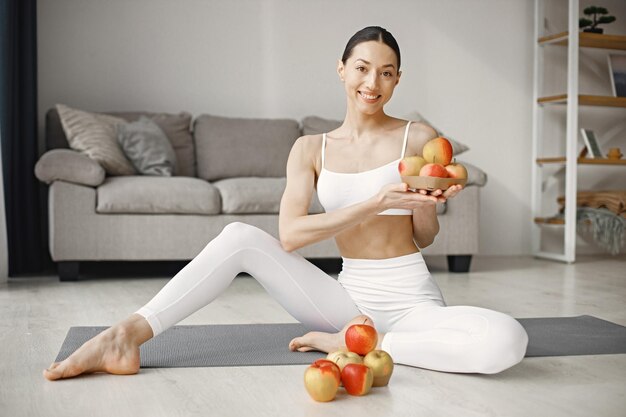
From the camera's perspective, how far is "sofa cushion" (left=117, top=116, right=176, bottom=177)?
14.5 ft

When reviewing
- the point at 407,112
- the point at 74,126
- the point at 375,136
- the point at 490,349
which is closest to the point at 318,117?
the point at 407,112

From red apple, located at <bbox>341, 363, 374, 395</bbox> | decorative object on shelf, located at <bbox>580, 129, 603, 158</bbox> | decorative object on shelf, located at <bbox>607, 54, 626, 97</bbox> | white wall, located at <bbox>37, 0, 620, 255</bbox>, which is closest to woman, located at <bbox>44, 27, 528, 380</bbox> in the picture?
red apple, located at <bbox>341, 363, 374, 395</bbox>

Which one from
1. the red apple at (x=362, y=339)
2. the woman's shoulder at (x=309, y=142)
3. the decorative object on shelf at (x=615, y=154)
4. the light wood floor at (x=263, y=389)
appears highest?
the decorative object on shelf at (x=615, y=154)

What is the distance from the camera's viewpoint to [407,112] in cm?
566

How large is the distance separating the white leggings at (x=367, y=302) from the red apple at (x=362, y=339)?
4.8 inches

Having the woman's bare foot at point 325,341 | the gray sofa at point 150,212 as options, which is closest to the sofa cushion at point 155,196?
the gray sofa at point 150,212

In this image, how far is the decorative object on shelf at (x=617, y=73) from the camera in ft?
19.0

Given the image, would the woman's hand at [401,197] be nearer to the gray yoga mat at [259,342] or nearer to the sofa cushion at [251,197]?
the gray yoga mat at [259,342]

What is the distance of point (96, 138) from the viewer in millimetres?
4375

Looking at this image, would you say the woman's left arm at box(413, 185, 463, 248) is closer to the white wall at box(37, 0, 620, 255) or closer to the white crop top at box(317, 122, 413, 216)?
the white crop top at box(317, 122, 413, 216)

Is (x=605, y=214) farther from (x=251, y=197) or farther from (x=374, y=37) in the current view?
(x=374, y=37)

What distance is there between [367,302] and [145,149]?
2.58 metres

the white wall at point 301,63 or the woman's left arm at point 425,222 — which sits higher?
the white wall at point 301,63

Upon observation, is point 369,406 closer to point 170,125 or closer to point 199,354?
point 199,354
